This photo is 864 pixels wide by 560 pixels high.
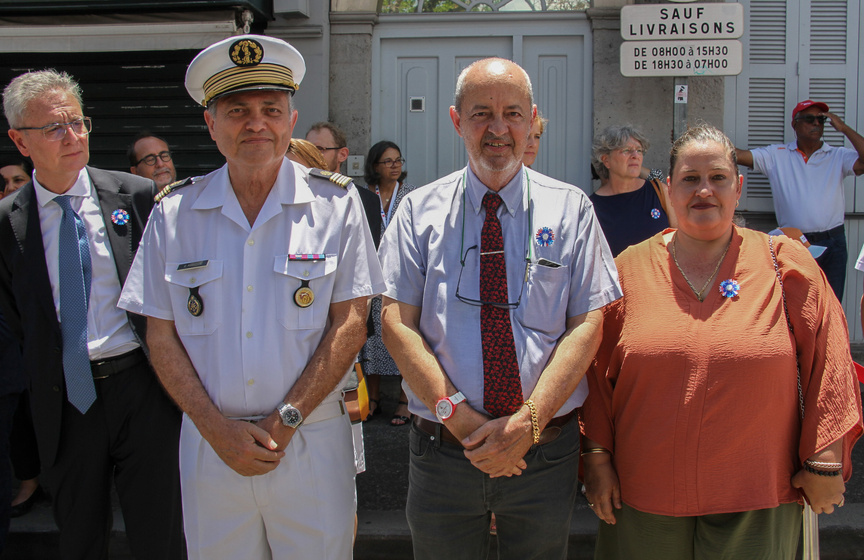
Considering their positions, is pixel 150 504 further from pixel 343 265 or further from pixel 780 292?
pixel 780 292

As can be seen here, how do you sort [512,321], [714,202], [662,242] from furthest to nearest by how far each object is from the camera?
[662,242] → [714,202] → [512,321]

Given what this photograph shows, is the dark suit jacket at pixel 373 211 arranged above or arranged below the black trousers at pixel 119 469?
above

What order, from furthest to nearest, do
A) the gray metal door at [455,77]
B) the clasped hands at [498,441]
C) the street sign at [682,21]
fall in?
the gray metal door at [455,77] → the street sign at [682,21] → the clasped hands at [498,441]

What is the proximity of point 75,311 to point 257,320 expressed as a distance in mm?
1011

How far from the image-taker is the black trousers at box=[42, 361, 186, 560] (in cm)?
284

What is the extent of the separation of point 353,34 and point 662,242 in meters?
4.39

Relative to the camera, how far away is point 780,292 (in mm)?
2420

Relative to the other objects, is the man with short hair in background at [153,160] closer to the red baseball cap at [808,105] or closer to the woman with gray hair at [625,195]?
the woman with gray hair at [625,195]

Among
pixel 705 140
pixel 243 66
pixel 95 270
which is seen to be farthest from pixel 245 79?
pixel 705 140

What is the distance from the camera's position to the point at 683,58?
5.37m

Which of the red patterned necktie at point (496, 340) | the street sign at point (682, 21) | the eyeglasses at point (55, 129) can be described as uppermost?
the street sign at point (682, 21)

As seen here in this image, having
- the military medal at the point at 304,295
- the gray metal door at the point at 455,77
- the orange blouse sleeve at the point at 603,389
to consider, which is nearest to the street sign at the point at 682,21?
the gray metal door at the point at 455,77

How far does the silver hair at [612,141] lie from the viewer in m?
4.46

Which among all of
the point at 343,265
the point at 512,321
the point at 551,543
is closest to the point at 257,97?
the point at 343,265
